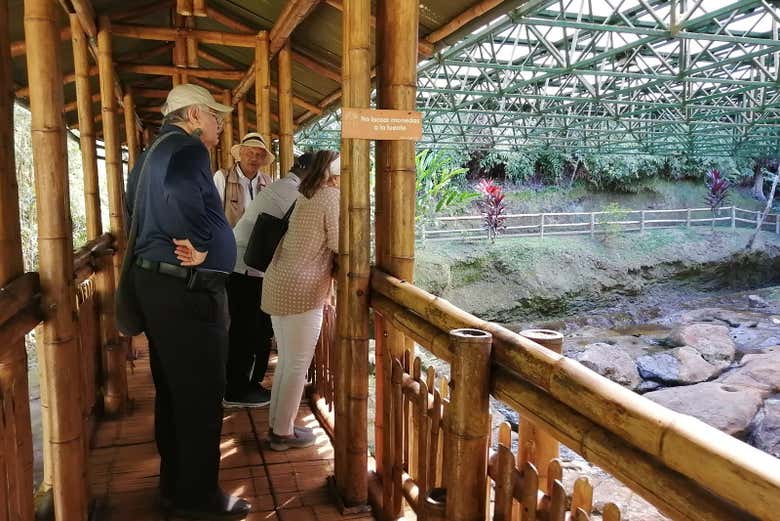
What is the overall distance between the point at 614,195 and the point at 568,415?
27.3 m

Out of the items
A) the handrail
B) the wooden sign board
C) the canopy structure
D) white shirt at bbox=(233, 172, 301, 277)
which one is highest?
the canopy structure

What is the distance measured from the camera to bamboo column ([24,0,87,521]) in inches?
80.9

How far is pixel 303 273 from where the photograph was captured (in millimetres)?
2814

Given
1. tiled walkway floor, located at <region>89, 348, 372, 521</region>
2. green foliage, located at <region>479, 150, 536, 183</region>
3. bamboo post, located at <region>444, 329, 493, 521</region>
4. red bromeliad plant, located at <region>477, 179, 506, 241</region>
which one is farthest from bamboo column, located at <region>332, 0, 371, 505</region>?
green foliage, located at <region>479, 150, 536, 183</region>

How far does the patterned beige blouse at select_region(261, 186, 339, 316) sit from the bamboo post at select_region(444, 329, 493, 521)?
1.29 meters

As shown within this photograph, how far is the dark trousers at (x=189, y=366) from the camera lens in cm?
221

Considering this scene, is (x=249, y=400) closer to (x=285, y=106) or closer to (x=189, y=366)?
(x=189, y=366)

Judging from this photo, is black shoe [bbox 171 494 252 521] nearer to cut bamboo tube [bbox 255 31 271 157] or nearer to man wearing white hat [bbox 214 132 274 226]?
man wearing white hat [bbox 214 132 274 226]

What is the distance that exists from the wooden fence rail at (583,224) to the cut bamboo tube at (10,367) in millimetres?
14548

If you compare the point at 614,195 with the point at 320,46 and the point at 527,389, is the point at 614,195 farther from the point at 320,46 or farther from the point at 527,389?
the point at 527,389

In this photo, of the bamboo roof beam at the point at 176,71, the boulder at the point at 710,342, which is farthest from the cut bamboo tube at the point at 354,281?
the boulder at the point at 710,342

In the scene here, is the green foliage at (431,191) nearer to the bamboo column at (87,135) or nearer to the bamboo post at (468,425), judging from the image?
the bamboo column at (87,135)

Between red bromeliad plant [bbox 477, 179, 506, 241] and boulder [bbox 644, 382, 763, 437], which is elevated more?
red bromeliad plant [bbox 477, 179, 506, 241]

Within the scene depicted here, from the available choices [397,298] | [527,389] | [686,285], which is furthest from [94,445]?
[686,285]
